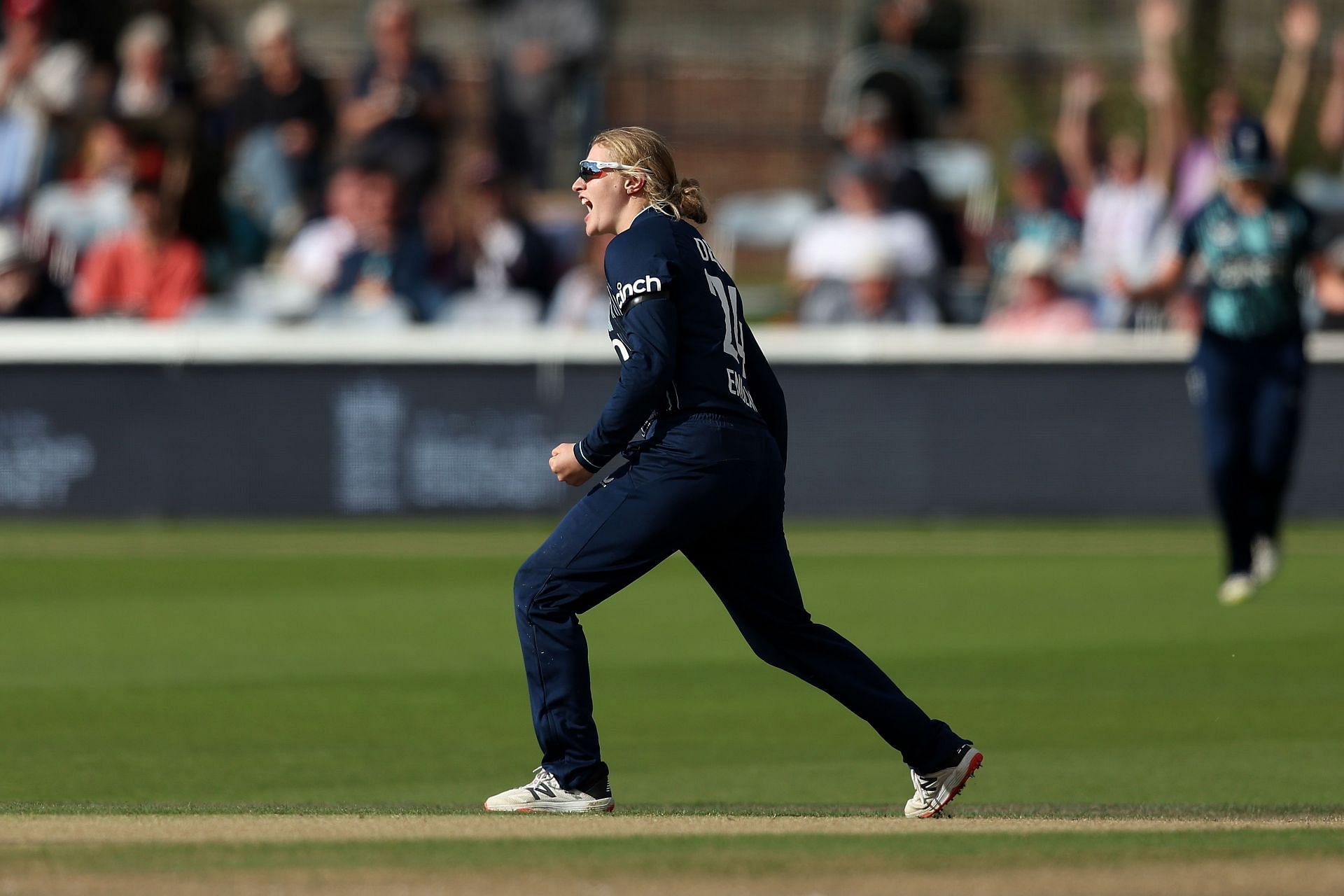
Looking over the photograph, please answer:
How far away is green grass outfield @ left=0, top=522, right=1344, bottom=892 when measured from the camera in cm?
701

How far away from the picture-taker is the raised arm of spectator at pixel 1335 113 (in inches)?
816

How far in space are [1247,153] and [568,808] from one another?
7.07 m

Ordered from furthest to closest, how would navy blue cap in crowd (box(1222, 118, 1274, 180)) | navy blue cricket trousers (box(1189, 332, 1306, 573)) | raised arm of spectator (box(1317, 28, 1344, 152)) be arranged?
1. raised arm of spectator (box(1317, 28, 1344, 152))
2. navy blue cricket trousers (box(1189, 332, 1306, 573))
3. navy blue cap in crowd (box(1222, 118, 1274, 180))

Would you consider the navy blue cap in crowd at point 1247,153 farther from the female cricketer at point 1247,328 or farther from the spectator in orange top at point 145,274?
the spectator in orange top at point 145,274

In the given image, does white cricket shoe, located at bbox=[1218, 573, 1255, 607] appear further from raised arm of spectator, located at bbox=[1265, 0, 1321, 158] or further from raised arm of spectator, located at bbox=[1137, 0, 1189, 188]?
raised arm of spectator, located at bbox=[1265, 0, 1321, 158]

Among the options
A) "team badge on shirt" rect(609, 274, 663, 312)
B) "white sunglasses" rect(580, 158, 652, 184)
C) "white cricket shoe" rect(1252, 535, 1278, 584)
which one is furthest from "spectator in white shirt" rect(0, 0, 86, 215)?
"team badge on shirt" rect(609, 274, 663, 312)

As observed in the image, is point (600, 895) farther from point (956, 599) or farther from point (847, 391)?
point (847, 391)

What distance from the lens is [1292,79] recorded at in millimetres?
20078

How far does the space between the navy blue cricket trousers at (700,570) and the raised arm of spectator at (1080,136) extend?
45.0 feet

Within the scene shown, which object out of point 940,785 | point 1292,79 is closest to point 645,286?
point 940,785

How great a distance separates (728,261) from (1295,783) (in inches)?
562

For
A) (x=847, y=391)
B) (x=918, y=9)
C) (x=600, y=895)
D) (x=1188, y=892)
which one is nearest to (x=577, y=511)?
(x=600, y=895)

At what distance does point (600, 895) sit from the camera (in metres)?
4.68

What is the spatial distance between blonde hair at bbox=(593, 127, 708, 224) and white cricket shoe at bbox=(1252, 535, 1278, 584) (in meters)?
7.07
